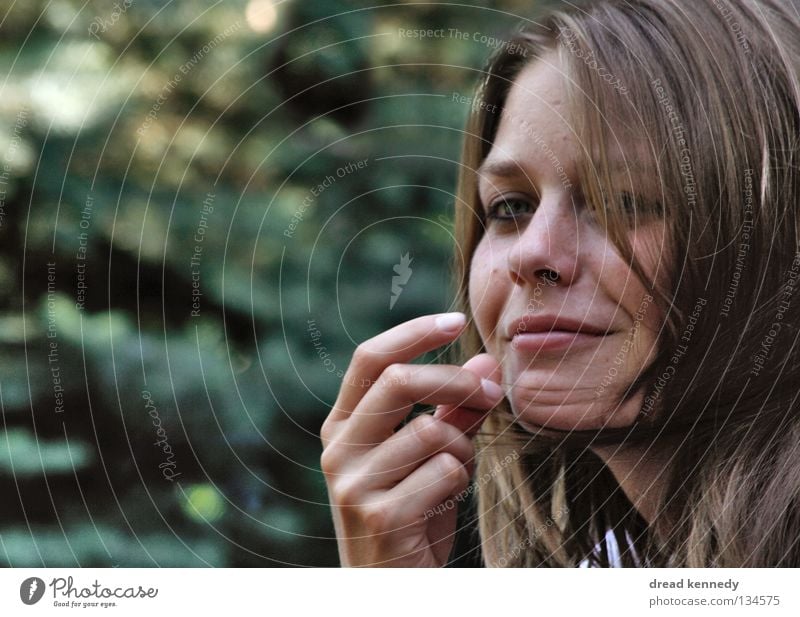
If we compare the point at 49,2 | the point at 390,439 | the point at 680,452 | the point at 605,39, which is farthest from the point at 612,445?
the point at 49,2

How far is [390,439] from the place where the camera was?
690 millimetres

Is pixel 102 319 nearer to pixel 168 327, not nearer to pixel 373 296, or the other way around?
pixel 168 327

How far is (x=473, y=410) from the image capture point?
722mm

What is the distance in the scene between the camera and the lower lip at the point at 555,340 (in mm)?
714

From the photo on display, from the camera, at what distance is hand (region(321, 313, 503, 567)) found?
2.26 ft

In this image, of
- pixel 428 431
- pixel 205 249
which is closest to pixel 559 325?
pixel 428 431

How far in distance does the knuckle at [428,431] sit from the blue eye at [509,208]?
17 centimetres

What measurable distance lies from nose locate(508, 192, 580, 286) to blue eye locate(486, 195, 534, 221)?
0.01 meters

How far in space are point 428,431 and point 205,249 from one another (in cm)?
25

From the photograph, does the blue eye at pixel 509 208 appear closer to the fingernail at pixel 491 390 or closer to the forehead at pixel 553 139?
the forehead at pixel 553 139

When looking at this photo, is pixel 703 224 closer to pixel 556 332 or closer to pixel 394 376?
pixel 556 332

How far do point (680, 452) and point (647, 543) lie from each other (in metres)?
0.08

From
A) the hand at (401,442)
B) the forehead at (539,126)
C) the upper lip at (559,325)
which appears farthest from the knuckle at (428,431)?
the forehead at (539,126)

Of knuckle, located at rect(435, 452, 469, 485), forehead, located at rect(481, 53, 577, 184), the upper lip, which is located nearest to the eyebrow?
forehead, located at rect(481, 53, 577, 184)
